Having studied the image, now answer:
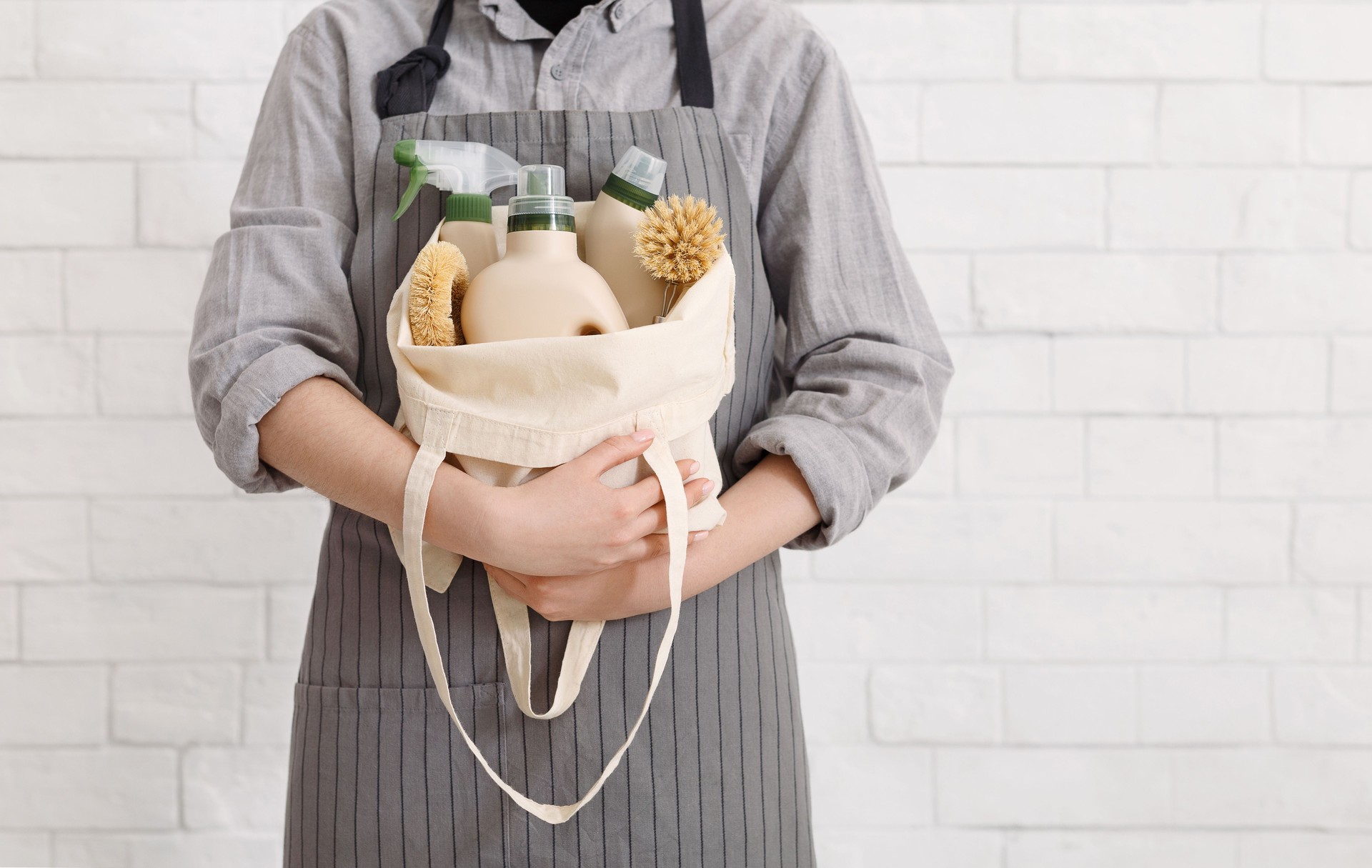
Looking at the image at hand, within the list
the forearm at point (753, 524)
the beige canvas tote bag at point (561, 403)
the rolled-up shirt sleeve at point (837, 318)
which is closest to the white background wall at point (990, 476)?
the rolled-up shirt sleeve at point (837, 318)

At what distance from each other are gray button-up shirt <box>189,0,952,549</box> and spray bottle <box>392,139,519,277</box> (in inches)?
3.5

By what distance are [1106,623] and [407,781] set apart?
2.61 feet

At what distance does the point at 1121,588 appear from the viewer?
1.06 metres

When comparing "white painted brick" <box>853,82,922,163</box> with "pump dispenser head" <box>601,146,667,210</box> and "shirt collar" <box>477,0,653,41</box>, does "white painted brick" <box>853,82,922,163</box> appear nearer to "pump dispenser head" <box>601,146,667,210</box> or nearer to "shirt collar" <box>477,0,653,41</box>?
"shirt collar" <box>477,0,653,41</box>

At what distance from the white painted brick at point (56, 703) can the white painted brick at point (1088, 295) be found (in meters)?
1.10

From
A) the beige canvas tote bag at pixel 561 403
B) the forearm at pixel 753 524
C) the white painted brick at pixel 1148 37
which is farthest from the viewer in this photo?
the white painted brick at pixel 1148 37

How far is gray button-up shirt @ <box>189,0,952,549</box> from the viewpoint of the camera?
0.63m

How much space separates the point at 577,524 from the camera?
0.52 meters

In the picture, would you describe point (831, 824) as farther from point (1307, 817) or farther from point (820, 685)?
point (1307, 817)

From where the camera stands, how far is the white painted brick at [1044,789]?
3.54 ft

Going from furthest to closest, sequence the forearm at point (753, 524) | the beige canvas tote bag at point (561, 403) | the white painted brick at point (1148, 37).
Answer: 1. the white painted brick at point (1148, 37)
2. the forearm at point (753, 524)
3. the beige canvas tote bag at point (561, 403)

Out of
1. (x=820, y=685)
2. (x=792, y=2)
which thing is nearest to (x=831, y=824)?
(x=820, y=685)

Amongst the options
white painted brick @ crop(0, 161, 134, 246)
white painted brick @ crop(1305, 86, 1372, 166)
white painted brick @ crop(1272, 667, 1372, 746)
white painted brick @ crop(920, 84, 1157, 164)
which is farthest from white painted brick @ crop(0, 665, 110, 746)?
white painted brick @ crop(1305, 86, 1372, 166)

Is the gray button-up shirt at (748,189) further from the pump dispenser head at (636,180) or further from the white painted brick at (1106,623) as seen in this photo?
the white painted brick at (1106,623)
